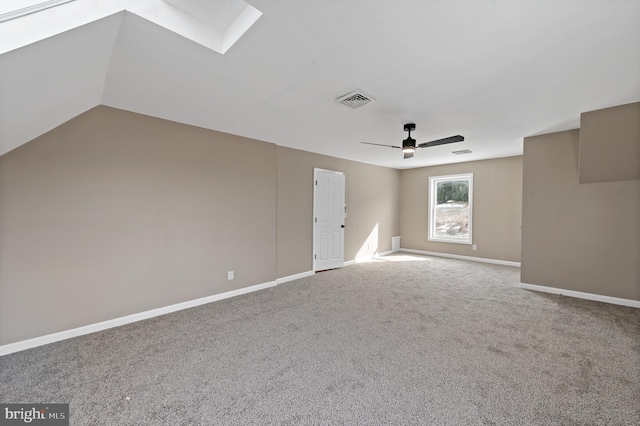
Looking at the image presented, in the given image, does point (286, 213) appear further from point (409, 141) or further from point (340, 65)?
point (340, 65)

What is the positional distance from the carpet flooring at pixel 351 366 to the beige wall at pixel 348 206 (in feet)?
4.87

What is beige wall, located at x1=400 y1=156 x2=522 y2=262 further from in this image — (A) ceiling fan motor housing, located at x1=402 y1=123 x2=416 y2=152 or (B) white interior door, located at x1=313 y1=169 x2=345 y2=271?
(A) ceiling fan motor housing, located at x1=402 y1=123 x2=416 y2=152

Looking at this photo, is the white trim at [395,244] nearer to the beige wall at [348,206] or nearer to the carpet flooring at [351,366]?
the beige wall at [348,206]

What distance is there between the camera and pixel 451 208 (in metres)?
6.98

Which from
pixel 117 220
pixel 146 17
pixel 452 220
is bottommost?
pixel 452 220

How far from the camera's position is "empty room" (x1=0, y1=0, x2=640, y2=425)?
1.69m

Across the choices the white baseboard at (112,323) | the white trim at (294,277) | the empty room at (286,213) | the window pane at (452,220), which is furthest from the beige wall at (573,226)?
the white baseboard at (112,323)

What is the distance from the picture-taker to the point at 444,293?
4.03 meters

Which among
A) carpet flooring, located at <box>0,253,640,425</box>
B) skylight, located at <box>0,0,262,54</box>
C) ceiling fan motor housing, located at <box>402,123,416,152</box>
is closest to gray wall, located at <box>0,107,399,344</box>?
carpet flooring, located at <box>0,253,640,425</box>

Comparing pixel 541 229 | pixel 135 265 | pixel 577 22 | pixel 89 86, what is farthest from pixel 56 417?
pixel 541 229

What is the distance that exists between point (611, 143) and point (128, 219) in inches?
238

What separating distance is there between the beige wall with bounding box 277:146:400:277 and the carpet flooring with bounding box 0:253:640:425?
1484 mm

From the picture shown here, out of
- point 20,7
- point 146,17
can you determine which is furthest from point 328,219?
point 20,7

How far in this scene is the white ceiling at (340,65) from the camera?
156 centimetres
